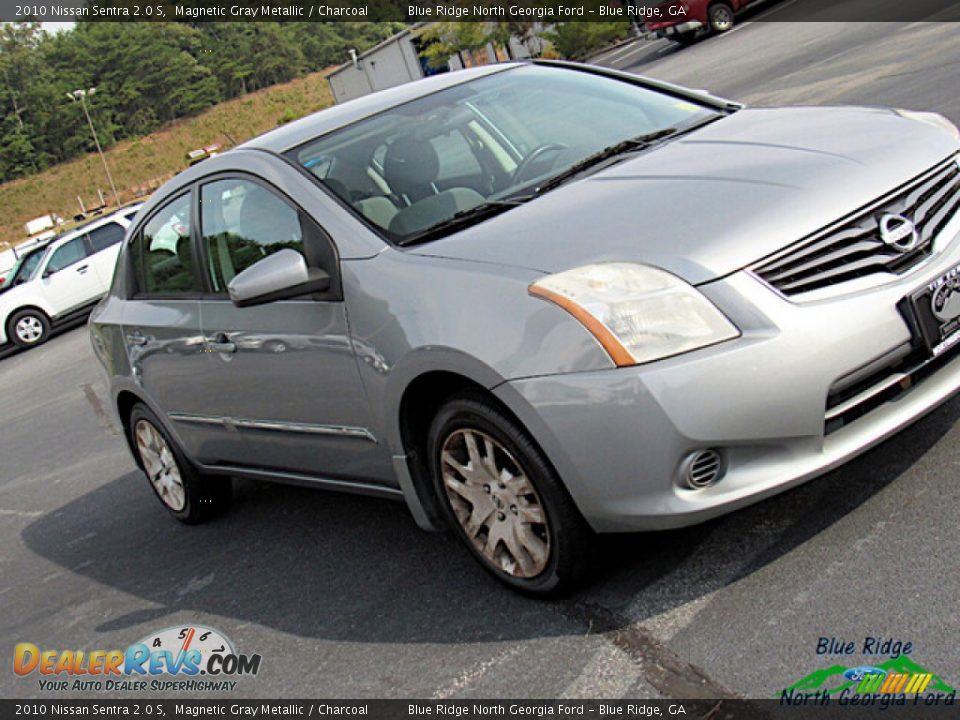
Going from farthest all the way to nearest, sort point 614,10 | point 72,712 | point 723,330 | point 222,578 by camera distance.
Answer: point 614,10 → point 222,578 → point 72,712 → point 723,330

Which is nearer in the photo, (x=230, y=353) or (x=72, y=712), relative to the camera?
(x=72, y=712)

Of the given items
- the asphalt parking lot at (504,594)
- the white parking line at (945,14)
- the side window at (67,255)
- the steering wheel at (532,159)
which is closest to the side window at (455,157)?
the steering wheel at (532,159)

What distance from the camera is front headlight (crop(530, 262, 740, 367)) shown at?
3252 mm

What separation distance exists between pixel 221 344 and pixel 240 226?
1.59ft

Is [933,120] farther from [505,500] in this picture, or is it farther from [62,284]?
[62,284]

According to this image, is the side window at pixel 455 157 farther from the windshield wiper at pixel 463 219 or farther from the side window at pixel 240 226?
the side window at pixel 240 226

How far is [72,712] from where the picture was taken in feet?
14.1

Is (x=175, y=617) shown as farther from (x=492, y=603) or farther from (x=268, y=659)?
(x=492, y=603)

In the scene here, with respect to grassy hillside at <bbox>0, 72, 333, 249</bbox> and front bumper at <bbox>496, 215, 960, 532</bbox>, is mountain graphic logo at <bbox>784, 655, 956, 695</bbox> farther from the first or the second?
grassy hillside at <bbox>0, 72, 333, 249</bbox>

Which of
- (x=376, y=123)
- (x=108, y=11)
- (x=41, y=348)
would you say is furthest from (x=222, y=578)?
(x=108, y=11)

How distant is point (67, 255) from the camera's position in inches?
773

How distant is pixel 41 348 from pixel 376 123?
15759 millimetres

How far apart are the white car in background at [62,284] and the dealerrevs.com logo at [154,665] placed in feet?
49.6

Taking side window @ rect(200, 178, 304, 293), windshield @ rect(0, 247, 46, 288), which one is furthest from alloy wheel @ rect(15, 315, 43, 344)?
side window @ rect(200, 178, 304, 293)
